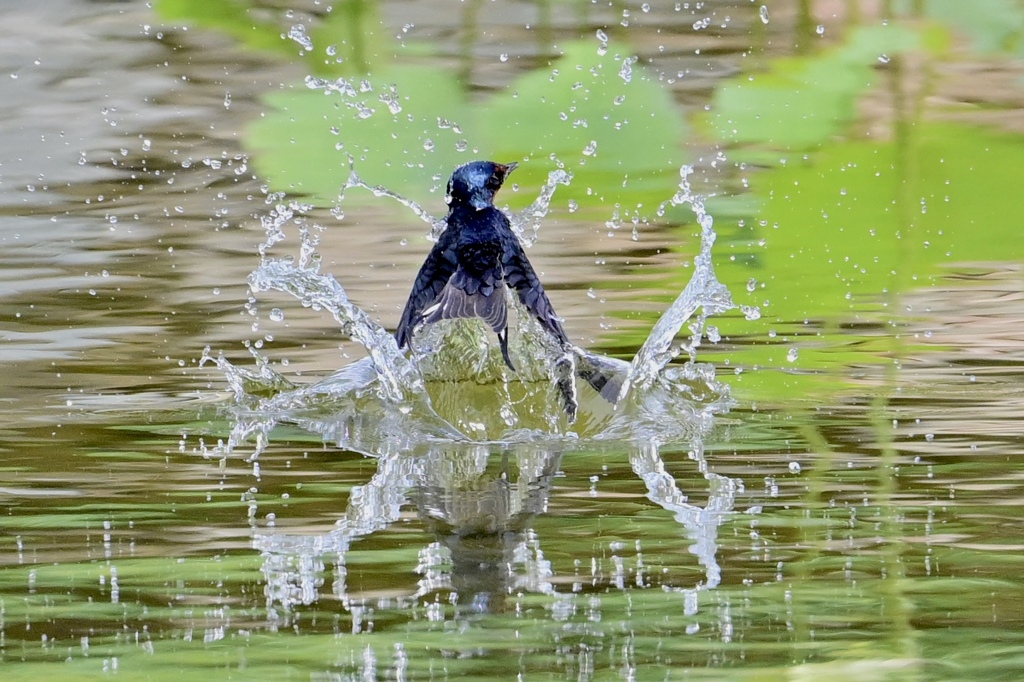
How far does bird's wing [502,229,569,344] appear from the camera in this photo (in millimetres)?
2678

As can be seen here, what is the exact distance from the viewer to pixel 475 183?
2723mm

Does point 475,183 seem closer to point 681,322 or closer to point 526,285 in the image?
point 526,285

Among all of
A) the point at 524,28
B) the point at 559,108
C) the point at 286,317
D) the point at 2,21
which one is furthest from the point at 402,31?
the point at 286,317

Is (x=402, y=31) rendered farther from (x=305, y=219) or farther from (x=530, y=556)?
(x=530, y=556)

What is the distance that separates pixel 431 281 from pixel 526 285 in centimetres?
16

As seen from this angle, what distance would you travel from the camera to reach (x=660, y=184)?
466cm

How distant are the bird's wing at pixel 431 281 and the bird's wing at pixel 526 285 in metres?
0.09

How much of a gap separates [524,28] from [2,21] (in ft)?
6.81

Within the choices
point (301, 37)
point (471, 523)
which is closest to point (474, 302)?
point (471, 523)

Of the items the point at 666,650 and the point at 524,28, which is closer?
the point at 666,650

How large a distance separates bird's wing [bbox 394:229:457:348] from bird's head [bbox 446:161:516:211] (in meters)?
0.06

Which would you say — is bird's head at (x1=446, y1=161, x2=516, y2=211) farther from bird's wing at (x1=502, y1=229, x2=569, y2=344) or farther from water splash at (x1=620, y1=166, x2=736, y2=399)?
water splash at (x1=620, y1=166, x2=736, y2=399)

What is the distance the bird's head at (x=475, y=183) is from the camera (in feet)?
8.91

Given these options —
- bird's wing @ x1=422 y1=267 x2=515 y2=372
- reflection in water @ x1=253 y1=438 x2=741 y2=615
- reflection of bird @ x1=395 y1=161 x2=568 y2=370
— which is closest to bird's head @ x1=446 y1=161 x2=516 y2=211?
reflection of bird @ x1=395 y1=161 x2=568 y2=370
